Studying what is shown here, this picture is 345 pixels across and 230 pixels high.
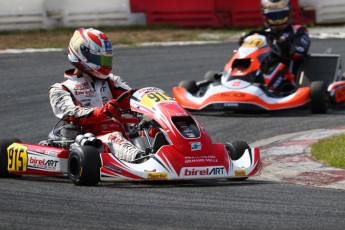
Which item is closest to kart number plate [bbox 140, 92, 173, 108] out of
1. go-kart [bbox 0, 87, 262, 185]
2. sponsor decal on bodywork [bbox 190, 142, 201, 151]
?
go-kart [bbox 0, 87, 262, 185]

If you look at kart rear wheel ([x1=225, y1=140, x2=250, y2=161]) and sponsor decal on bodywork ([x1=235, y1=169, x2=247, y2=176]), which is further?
kart rear wheel ([x1=225, y1=140, x2=250, y2=161])

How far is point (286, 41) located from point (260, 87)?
1250mm

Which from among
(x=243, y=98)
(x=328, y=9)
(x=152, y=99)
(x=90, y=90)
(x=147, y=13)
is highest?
(x=152, y=99)

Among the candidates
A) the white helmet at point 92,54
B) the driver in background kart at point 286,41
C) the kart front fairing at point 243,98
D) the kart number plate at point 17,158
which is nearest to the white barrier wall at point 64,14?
the driver in background kart at point 286,41

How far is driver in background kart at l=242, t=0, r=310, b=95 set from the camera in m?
13.1

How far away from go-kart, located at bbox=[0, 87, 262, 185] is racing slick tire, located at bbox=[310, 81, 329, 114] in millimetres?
4318

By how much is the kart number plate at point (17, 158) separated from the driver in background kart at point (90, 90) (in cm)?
41

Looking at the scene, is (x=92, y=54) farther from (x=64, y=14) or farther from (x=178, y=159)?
(x=64, y=14)

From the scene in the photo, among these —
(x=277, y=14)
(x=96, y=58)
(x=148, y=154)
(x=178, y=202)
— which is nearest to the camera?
(x=178, y=202)

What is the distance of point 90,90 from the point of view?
887 cm

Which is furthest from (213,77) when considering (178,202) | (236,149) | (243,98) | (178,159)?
(178,202)

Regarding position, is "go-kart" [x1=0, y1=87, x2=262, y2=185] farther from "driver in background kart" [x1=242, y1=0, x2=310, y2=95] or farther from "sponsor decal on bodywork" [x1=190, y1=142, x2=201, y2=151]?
"driver in background kart" [x1=242, y1=0, x2=310, y2=95]

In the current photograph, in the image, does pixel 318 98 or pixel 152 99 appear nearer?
pixel 152 99

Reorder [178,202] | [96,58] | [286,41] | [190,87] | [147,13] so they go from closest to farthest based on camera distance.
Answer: [178,202], [96,58], [190,87], [286,41], [147,13]
